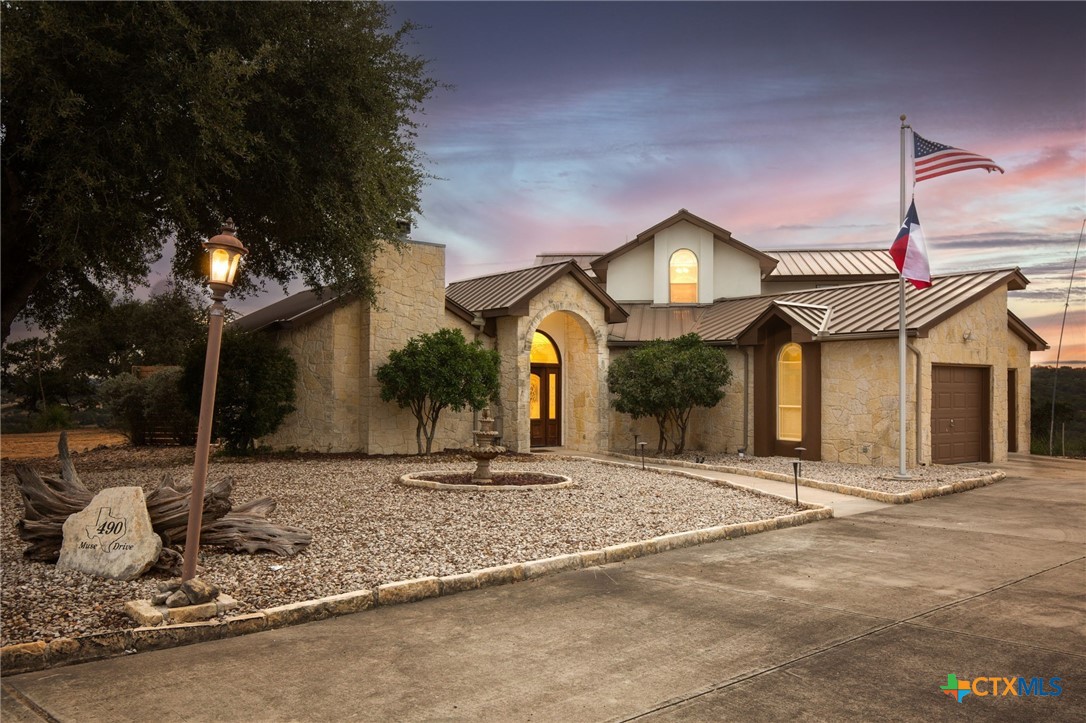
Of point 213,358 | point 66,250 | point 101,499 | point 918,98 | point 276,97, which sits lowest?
point 101,499

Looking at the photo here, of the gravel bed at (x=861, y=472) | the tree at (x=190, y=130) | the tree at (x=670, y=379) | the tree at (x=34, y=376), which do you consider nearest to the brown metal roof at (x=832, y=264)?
the tree at (x=670, y=379)

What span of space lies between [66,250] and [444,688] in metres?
8.95

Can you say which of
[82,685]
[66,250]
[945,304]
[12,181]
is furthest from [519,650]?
[945,304]

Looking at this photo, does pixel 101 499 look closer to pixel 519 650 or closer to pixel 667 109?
pixel 519 650

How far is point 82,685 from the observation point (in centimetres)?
494

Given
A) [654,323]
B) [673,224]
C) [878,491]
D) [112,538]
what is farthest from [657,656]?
[673,224]

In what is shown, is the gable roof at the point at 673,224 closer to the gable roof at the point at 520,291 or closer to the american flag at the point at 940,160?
the gable roof at the point at 520,291

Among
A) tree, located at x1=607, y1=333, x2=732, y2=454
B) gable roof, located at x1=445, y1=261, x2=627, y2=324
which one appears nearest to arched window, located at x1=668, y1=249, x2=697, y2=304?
gable roof, located at x1=445, y1=261, x2=627, y2=324

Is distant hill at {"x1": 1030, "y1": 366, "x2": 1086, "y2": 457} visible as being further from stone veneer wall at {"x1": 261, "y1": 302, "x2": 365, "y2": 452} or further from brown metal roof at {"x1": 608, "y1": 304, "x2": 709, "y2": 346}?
stone veneer wall at {"x1": 261, "y1": 302, "x2": 365, "y2": 452}

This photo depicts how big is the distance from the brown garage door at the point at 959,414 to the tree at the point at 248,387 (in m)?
15.3

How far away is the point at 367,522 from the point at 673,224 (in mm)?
19021

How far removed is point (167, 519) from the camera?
7668mm

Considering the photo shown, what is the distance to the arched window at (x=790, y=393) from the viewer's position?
20.2m

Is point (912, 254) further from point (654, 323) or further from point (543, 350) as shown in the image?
point (543, 350)
